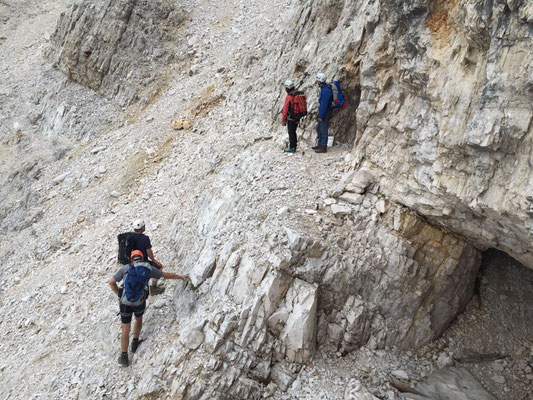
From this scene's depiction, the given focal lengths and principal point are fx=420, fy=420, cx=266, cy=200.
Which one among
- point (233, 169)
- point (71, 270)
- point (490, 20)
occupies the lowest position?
point (71, 270)

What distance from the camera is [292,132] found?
1048 cm

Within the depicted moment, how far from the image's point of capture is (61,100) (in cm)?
2041

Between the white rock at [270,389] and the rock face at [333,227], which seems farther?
the white rock at [270,389]

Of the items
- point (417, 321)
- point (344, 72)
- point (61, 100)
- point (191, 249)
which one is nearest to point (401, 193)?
point (417, 321)

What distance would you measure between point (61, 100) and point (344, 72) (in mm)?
15481

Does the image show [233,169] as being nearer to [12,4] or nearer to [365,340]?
[365,340]

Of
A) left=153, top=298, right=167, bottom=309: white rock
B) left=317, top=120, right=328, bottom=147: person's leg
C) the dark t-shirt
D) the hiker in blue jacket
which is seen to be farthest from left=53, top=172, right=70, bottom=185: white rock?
left=317, top=120, right=328, bottom=147: person's leg

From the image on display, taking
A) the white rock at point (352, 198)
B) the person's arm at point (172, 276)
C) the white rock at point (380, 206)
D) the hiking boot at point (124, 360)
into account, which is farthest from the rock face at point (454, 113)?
the hiking boot at point (124, 360)

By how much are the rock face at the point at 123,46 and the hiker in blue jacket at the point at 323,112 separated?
1107 cm

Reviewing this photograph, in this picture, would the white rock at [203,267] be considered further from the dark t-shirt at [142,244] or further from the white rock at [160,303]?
the dark t-shirt at [142,244]

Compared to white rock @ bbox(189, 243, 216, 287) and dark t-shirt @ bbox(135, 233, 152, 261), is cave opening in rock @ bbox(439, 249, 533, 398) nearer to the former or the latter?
white rock @ bbox(189, 243, 216, 287)

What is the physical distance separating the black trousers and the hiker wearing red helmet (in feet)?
15.2

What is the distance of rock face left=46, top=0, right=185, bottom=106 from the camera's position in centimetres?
1939

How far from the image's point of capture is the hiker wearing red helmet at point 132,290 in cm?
784
